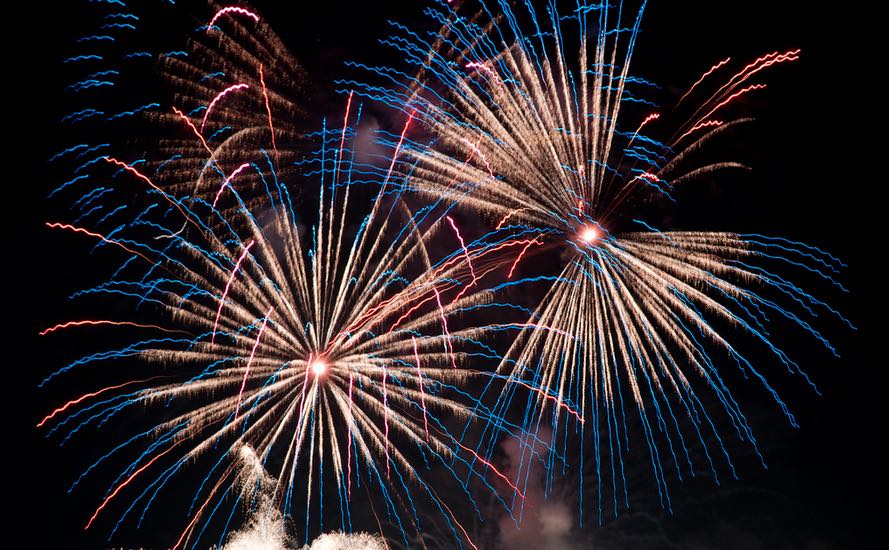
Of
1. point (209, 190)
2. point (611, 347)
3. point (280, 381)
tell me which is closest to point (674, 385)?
point (611, 347)

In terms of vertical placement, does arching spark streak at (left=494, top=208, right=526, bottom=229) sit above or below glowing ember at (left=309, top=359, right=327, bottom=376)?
above

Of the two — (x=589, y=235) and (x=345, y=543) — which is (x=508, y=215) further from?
(x=345, y=543)

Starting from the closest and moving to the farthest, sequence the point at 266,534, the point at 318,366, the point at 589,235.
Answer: the point at 589,235
the point at 318,366
the point at 266,534

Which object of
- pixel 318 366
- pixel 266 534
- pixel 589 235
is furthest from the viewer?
pixel 266 534

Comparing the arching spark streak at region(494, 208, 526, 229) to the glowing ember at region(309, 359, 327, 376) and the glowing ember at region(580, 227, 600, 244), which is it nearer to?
the glowing ember at region(580, 227, 600, 244)

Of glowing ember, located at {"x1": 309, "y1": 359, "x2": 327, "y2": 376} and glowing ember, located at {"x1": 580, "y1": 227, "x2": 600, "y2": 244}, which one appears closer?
glowing ember, located at {"x1": 580, "y1": 227, "x2": 600, "y2": 244}

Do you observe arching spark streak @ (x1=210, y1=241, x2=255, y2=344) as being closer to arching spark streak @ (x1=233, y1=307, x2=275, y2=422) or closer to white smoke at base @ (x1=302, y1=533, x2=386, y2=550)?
arching spark streak @ (x1=233, y1=307, x2=275, y2=422)

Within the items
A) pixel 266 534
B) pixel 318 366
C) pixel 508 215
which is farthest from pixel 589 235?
pixel 266 534

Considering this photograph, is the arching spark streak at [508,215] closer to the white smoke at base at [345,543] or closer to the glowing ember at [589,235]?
the glowing ember at [589,235]

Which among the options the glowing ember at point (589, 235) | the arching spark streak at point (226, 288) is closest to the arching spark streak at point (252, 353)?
the arching spark streak at point (226, 288)

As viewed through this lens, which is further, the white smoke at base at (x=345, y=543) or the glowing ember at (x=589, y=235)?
the white smoke at base at (x=345, y=543)

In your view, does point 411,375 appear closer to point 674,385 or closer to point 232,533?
point 674,385

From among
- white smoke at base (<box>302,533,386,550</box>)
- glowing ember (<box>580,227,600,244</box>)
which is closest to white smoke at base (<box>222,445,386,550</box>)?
white smoke at base (<box>302,533,386,550</box>)

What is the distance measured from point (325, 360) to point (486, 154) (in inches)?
278
